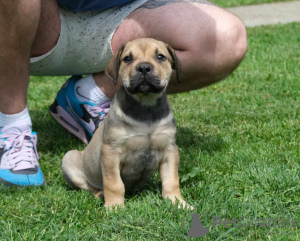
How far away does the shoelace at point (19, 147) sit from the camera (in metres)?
3.74

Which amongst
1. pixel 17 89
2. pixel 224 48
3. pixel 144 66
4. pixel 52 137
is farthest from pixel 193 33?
pixel 52 137

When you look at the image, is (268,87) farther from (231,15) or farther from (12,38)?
(12,38)

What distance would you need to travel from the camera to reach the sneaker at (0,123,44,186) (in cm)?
359

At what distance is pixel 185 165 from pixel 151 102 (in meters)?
0.71

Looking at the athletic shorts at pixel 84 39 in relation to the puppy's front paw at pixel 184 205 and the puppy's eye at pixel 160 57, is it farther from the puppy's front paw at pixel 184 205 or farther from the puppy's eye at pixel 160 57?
the puppy's front paw at pixel 184 205

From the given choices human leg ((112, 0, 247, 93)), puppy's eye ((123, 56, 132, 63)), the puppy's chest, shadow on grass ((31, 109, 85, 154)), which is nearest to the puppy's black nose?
puppy's eye ((123, 56, 132, 63))

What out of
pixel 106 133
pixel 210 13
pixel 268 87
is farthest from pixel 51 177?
pixel 268 87

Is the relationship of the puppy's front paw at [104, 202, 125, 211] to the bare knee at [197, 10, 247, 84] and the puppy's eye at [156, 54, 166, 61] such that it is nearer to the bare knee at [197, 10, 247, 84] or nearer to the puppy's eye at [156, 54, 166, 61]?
the puppy's eye at [156, 54, 166, 61]

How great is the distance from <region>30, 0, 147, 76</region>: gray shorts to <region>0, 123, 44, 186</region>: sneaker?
0.63 metres

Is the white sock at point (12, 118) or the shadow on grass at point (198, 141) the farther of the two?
the shadow on grass at point (198, 141)

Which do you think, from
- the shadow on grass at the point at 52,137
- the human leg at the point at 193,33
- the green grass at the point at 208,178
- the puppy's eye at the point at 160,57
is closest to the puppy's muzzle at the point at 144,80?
the puppy's eye at the point at 160,57

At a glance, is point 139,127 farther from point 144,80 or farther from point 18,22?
point 18,22

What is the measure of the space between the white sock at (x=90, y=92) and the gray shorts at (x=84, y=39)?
0.17 meters

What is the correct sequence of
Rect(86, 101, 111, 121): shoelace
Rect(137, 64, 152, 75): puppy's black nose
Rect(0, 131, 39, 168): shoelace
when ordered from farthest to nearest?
Rect(86, 101, 111, 121): shoelace → Rect(0, 131, 39, 168): shoelace → Rect(137, 64, 152, 75): puppy's black nose
